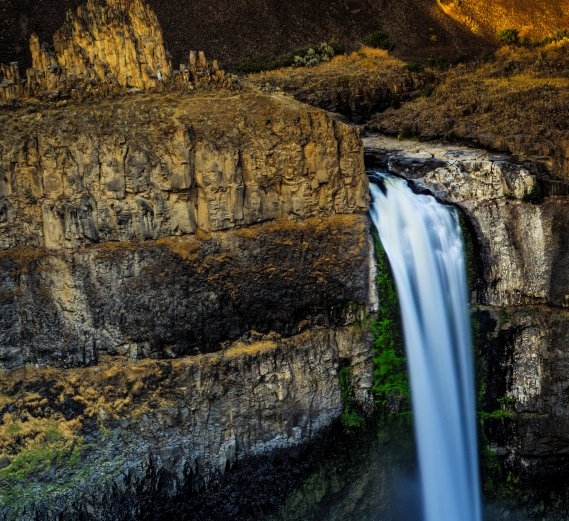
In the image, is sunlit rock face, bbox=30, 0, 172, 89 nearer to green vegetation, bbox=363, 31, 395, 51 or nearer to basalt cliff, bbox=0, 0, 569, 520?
basalt cliff, bbox=0, 0, 569, 520

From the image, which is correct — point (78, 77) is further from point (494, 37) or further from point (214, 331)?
point (494, 37)

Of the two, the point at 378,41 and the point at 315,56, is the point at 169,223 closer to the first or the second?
the point at 315,56

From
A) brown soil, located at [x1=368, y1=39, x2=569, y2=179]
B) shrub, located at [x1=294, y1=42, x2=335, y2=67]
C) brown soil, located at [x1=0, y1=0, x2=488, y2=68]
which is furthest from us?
brown soil, located at [x1=0, y1=0, x2=488, y2=68]

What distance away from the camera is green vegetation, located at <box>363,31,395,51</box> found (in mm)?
39531

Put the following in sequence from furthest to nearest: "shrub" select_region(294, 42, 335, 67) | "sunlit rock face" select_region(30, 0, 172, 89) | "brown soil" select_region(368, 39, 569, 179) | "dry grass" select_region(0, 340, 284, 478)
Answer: "shrub" select_region(294, 42, 335, 67), "brown soil" select_region(368, 39, 569, 179), "sunlit rock face" select_region(30, 0, 172, 89), "dry grass" select_region(0, 340, 284, 478)

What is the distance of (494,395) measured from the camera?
72.4 ft

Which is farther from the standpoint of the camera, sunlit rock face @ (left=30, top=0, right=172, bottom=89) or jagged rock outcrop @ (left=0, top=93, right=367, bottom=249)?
sunlit rock face @ (left=30, top=0, right=172, bottom=89)

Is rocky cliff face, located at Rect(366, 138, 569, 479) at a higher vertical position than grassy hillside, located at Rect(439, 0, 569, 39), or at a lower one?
lower

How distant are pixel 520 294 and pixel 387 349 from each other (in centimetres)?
349

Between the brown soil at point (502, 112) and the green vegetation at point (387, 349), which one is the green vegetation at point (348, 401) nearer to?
the green vegetation at point (387, 349)

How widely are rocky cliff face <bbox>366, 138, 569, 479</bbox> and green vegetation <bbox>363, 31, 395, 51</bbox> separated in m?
18.5

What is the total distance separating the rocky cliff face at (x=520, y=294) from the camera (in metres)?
21.3

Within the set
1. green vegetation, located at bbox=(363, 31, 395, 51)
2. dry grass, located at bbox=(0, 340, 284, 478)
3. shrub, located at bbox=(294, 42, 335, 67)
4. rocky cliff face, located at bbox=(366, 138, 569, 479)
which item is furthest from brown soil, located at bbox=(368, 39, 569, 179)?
dry grass, located at bbox=(0, 340, 284, 478)

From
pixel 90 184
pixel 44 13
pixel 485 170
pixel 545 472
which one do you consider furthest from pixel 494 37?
pixel 90 184
